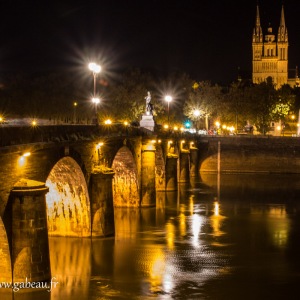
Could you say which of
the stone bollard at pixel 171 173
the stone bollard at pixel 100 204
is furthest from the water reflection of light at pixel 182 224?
the stone bollard at pixel 171 173

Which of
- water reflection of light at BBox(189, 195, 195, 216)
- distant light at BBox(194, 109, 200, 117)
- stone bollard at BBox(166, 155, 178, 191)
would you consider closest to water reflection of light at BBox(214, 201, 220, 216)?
water reflection of light at BBox(189, 195, 195, 216)

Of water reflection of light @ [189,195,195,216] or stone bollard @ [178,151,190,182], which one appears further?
stone bollard @ [178,151,190,182]

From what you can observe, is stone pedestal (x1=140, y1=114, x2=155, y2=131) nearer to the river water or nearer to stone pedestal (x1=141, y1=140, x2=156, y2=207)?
stone pedestal (x1=141, y1=140, x2=156, y2=207)

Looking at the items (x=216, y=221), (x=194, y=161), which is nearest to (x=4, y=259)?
(x=216, y=221)

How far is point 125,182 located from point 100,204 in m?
12.2

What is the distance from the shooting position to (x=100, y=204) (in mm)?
33344

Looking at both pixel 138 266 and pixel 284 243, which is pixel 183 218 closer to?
pixel 284 243

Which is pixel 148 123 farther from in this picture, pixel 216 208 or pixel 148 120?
pixel 216 208

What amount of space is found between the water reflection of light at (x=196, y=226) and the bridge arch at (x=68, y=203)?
511 centimetres

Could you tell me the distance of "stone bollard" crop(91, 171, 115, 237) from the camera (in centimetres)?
3322

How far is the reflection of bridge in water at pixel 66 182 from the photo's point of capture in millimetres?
23266

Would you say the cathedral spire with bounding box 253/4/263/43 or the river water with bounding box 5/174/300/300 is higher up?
the cathedral spire with bounding box 253/4/263/43

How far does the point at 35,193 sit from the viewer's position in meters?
23.5

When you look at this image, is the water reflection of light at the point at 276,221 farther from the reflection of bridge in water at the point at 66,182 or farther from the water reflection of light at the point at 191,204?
the reflection of bridge in water at the point at 66,182
